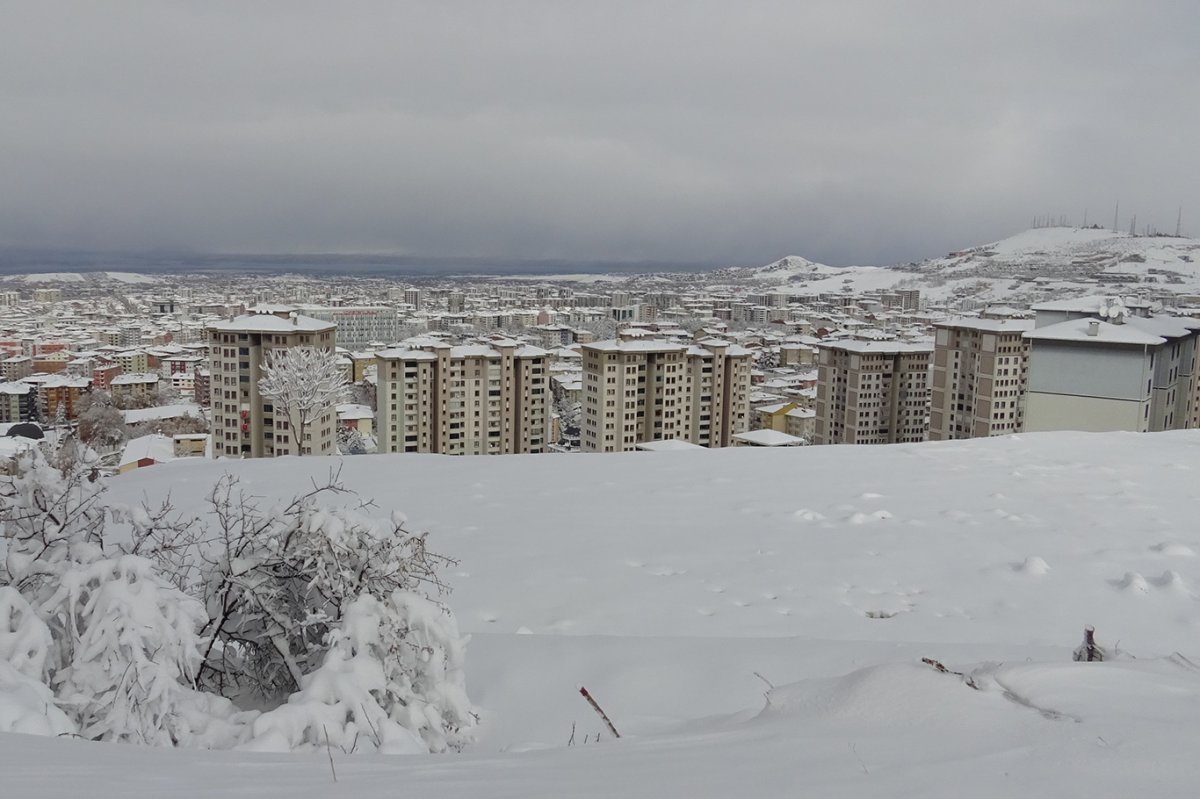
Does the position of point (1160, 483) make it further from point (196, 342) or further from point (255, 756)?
point (196, 342)

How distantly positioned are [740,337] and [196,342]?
49.1m

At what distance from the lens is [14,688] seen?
8.03 ft

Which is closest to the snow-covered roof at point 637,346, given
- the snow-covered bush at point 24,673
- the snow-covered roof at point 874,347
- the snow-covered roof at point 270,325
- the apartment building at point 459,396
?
the apartment building at point 459,396

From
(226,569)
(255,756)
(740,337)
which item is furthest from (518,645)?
(740,337)

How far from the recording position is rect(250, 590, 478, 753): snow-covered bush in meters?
2.53

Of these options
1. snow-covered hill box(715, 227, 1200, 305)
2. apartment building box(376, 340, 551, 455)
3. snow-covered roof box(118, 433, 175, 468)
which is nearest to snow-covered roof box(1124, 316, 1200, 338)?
apartment building box(376, 340, 551, 455)

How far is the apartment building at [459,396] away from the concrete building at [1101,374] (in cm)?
1725

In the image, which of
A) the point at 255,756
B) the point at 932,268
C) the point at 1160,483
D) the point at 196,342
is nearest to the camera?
the point at 255,756

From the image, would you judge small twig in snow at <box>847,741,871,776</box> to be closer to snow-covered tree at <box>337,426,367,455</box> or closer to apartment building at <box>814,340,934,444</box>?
snow-covered tree at <box>337,426,367,455</box>

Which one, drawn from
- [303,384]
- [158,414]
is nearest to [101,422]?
[158,414]

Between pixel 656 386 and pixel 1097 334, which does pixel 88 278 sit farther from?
pixel 1097 334

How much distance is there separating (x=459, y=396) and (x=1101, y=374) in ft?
64.5

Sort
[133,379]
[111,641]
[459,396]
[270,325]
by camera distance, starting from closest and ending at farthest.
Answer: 1. [111,641]
2. [270,325]
3. [459,396]
4. [133,379]

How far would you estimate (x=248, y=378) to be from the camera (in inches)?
959
